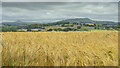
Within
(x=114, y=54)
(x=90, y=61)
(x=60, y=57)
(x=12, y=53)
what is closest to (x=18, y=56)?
(x=12, y=53)

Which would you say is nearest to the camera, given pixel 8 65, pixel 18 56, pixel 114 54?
pixel 8 65

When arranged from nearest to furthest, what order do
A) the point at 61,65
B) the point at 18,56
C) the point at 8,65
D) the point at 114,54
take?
1. the point at 61,65
2. the point at 8,65
3. the point at 18,56
4. the point at 114,54

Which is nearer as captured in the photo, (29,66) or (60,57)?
(29,66)

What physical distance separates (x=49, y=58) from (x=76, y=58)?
420 mm

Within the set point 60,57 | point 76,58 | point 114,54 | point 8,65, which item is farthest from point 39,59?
point 114,54

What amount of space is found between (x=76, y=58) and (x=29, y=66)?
71 cm

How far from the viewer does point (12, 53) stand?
1.70 m

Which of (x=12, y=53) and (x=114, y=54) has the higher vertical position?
(x=12, y=53)

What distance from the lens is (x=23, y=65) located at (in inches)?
57.3

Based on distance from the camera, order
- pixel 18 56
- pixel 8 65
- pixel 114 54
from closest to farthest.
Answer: pixel 8 65
pixel 18 56
pixel 114 54

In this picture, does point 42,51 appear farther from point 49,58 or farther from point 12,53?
point 12,53

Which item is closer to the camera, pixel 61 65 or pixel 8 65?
pixel 61 65

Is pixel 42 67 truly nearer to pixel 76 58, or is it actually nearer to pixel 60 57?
pixel 60 57

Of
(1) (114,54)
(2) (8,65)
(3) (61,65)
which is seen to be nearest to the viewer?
(3) (61,65)
